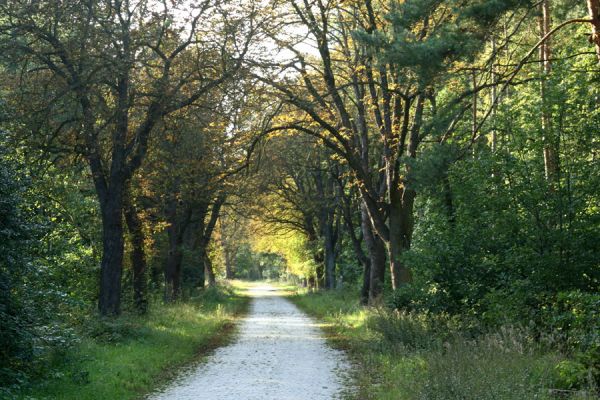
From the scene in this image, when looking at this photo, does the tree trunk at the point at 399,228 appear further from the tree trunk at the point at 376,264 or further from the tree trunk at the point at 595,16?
the tree trunk at the point at 595,16

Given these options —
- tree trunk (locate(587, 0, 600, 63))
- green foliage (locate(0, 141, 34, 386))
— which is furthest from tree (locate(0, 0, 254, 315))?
tree trunk (locate(587, 0, 600, 63))

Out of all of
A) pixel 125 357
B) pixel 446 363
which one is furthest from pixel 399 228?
pixel 446 363

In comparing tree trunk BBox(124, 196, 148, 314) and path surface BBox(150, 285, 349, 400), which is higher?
tree trunk BBox(124, 196, 148, 314)

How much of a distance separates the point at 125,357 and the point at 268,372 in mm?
2806

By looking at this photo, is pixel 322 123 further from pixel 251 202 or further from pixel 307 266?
pixel 307 266

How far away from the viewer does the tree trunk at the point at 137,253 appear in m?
20.7

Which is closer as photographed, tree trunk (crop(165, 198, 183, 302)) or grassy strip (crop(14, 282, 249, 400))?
grassy strip (crop(14, 282, 249, 400))

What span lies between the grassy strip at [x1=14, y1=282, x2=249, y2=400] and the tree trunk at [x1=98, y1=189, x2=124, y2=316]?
1112 mm

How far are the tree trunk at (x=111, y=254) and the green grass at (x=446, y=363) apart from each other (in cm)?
636

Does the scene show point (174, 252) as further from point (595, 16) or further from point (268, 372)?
point (595, 16)

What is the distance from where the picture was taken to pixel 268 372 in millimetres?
12648

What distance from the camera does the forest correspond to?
31.9 feet

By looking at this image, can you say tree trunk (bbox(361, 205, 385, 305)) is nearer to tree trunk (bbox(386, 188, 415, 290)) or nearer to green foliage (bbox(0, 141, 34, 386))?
Result: tree trunk (bbox(386, 188, 415, 290))

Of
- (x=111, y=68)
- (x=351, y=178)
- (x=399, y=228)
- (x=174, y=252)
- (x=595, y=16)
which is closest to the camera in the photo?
(x=595, y=16)
